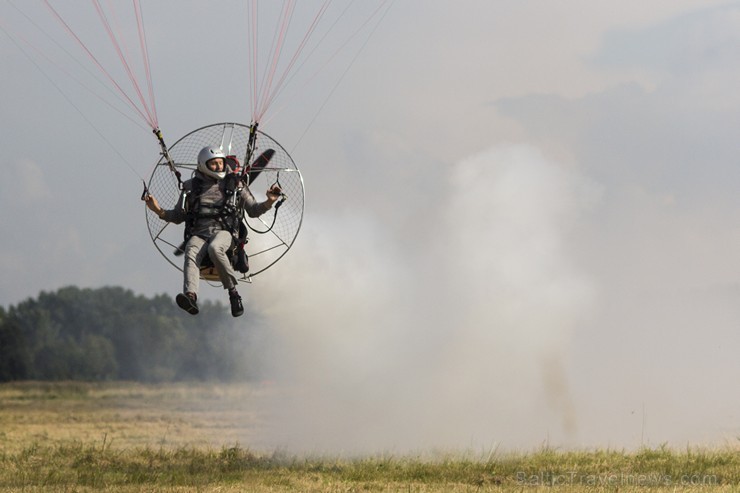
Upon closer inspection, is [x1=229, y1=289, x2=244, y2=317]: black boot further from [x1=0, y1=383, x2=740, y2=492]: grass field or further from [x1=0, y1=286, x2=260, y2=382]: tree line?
[x1=0, y1=286, x2=260, y2=382]: tree line

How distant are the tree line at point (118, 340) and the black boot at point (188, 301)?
72.2 ft

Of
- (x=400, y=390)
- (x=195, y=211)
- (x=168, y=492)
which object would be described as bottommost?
(x=168, y=492)

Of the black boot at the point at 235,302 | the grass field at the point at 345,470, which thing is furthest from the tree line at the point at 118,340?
the black boot at the point at 235,302

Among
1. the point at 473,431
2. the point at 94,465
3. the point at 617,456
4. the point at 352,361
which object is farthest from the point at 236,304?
the point at 352,361

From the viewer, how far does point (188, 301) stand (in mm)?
13773

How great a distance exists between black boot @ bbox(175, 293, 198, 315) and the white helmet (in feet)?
5.48

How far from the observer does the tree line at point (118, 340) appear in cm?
4122

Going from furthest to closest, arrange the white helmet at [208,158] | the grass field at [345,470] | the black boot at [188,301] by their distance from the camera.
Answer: the white helmet at [208,158]
the grass field at [345,470]
the black boot at [188,301]

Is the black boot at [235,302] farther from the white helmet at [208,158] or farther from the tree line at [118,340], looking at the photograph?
the tree line at [118,340]

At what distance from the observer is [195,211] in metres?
14.5

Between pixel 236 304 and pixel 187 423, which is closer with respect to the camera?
pixel 236 304

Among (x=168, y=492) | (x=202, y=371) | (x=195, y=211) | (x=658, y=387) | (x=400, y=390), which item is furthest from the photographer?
(x=202, y=371)

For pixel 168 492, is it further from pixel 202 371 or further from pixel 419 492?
pixel 202 371

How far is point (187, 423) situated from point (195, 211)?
16331 mm
